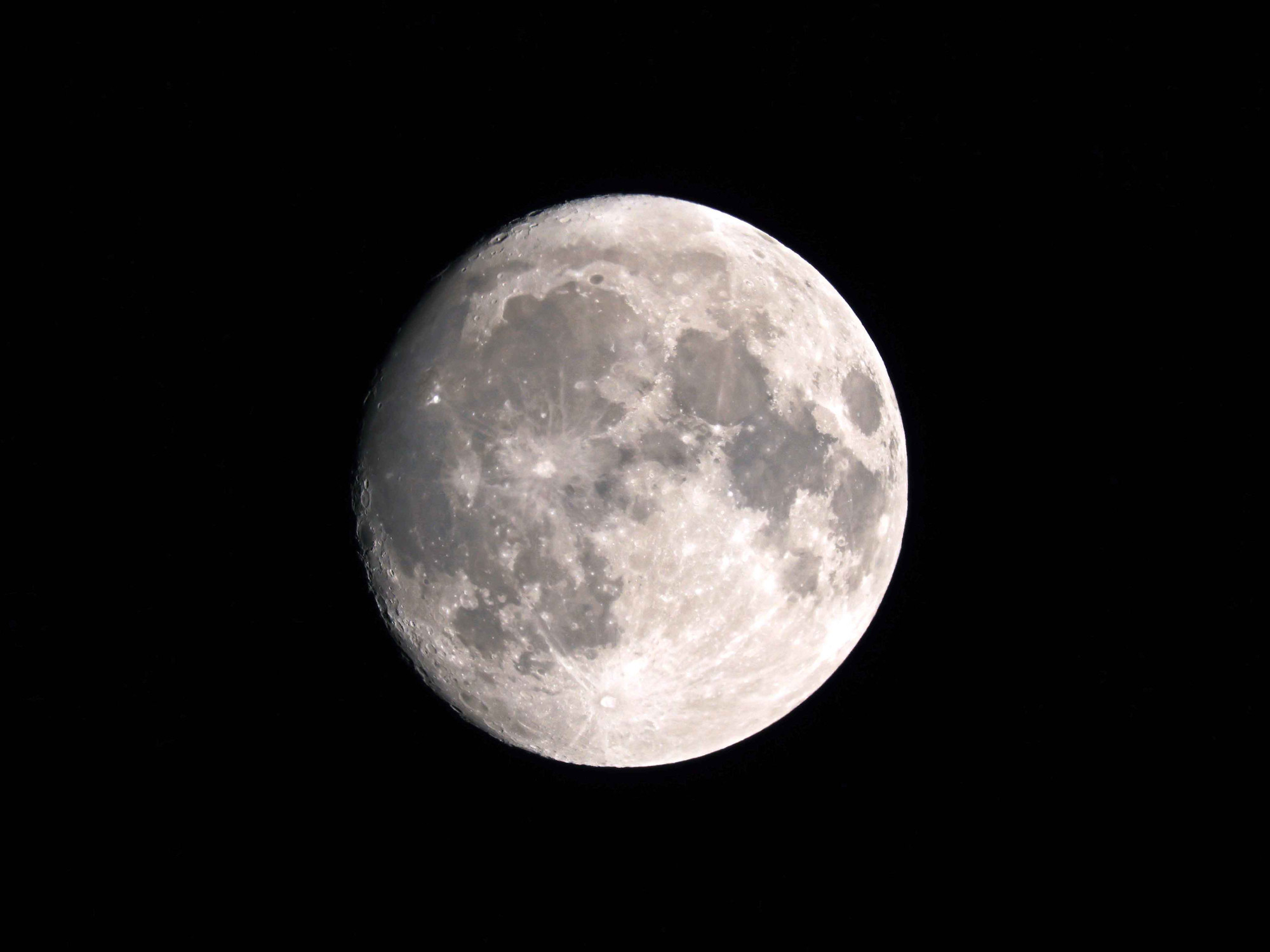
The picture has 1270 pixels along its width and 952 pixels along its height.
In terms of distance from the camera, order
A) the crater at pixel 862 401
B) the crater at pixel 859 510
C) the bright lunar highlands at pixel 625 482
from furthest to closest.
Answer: the crater at pixel 862 401 → the crater at pixel 859 510 → the bright lunar highlands at pixel 625 482

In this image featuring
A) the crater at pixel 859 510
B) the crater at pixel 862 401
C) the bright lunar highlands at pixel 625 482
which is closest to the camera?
the bright lunar highlands at pixel 625 482

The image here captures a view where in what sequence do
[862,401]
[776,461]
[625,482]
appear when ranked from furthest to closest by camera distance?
[862,401], [776,461], [625,482]

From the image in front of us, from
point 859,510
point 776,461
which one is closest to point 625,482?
point 776,461

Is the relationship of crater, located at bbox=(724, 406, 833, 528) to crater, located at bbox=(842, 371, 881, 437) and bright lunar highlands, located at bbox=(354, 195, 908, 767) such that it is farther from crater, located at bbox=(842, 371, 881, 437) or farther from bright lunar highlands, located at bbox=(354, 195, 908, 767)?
crater, located at bbox=(842, 371, 881, 437)

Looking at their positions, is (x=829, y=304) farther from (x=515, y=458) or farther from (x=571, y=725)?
(x=571, y=725)

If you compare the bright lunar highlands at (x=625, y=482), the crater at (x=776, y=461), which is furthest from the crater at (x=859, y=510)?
the crater at (x=776, y=461)

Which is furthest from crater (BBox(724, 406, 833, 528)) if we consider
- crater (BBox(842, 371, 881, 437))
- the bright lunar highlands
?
crater (BBox(842, 371, 881, 437))

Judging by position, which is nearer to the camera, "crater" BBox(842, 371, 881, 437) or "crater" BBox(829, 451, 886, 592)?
"crater" BBox(829, 451, 886, 592)

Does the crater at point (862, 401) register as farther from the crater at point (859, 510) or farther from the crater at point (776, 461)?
the crater at point (776, 461)

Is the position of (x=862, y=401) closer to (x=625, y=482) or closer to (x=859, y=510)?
(x=859, y=510)
